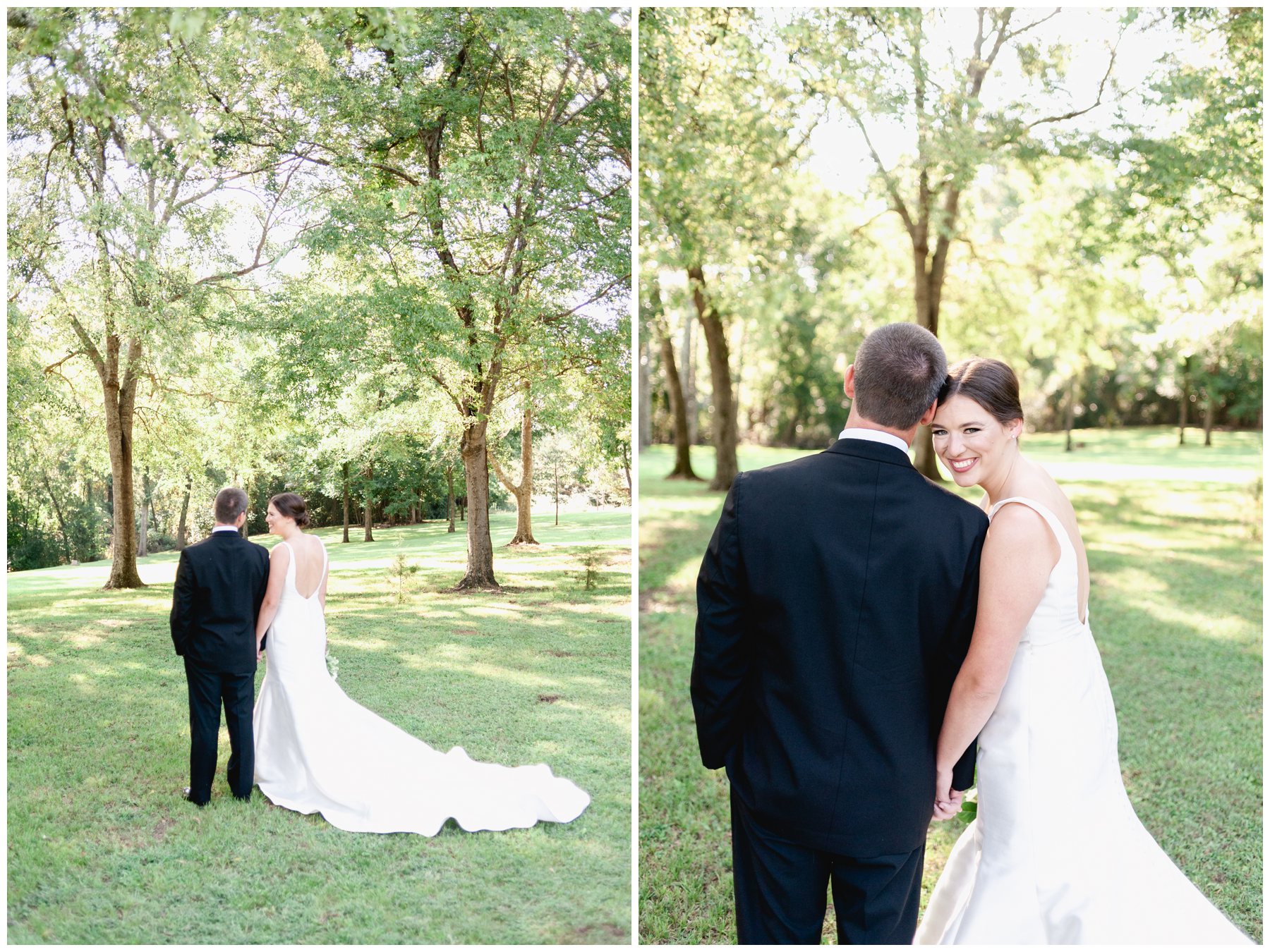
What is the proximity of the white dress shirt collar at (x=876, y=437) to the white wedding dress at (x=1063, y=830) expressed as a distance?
2.76 ft

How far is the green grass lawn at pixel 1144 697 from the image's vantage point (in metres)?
3.89

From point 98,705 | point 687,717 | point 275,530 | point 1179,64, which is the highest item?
point 1179,64

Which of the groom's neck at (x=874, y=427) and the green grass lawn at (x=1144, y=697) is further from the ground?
the groom's neck at (x=874, y=427)

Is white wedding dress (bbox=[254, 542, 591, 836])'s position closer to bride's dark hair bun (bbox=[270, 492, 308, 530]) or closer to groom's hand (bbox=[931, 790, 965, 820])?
bride's dark hair bun (bbox=[270, 492, 308, 530])

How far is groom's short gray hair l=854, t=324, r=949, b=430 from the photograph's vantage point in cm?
210

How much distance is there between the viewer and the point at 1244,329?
13.1 m

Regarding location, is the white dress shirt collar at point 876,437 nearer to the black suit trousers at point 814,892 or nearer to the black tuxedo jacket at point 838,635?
the black tuxedo jacket at point 838,635

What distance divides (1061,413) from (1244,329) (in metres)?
17.7

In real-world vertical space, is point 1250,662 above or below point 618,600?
below

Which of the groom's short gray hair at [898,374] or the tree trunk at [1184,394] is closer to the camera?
the groom's short gray hair at [898,374]

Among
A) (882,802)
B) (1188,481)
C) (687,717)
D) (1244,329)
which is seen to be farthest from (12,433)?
(1188,481)

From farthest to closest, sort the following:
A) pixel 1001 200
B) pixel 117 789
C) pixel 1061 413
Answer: pixel 1061 413, pixel 1001 200, pixel 117 789

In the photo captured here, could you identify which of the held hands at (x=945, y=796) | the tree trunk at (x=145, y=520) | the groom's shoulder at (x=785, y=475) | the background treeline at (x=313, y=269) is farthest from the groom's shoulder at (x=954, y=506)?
the tree trunk at (x=145, y=520)

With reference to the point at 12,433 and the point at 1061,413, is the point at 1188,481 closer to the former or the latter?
the point at 1061,413
